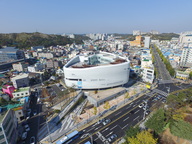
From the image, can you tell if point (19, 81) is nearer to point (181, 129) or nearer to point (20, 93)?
point (20, 93)

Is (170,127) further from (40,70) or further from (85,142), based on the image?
(40,70)

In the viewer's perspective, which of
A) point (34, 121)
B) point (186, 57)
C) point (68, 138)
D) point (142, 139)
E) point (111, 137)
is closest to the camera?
point (142, 139)

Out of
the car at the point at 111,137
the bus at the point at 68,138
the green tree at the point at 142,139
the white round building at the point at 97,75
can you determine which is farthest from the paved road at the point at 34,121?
the green tree at the point at 142,139

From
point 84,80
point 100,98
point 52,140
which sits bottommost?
point 52,140

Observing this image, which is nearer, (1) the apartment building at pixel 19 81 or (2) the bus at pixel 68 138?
(2) the bus at pixel 68 138

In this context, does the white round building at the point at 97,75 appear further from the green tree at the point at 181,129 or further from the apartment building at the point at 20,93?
the green tree at the point at 181,129

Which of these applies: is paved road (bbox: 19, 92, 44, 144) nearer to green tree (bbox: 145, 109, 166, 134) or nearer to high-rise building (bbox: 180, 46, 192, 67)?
green tree (bbox: 145, 109, 166, 134)

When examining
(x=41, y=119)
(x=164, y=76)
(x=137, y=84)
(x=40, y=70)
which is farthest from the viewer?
(x=40, y=70)

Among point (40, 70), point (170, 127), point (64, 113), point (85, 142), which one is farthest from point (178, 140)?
point (40, 70)

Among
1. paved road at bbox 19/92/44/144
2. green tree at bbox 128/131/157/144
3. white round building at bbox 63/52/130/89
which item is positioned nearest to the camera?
green tree at bbox 128/131/157/144

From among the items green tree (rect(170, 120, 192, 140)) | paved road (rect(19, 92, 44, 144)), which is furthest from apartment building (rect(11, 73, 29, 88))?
green tree (rect(170, 120, 192, 140))

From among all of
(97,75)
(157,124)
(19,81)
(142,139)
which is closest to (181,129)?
(157,124)
